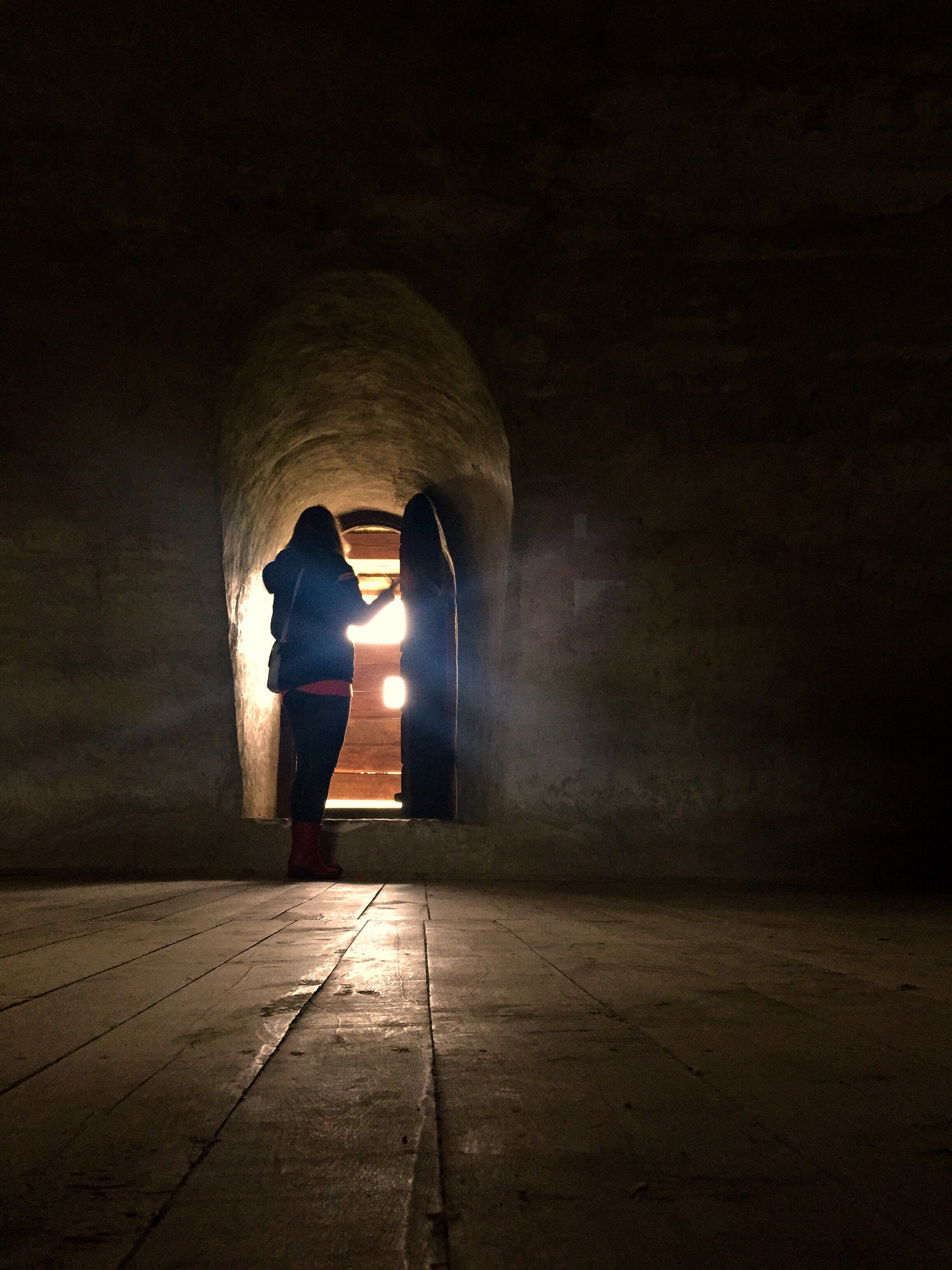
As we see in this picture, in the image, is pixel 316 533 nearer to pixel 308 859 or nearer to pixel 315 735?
pixel 315 735

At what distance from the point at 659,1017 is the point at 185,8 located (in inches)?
140

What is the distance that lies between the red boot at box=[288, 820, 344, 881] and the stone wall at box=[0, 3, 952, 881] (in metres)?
0.46

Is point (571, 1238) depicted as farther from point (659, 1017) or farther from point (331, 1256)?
point (659, 1017)

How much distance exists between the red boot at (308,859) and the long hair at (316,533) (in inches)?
54.1

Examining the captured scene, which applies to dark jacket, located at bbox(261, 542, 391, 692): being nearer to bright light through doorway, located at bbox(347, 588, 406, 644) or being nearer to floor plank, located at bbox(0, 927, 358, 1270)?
floor plank, located at bbox(0, 927, 358, 1270)

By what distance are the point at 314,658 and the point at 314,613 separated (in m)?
0.24

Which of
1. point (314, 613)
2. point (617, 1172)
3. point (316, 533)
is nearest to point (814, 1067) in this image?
point (617, 1172)

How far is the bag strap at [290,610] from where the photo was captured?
13.6 feet

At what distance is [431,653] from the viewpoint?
255 inches

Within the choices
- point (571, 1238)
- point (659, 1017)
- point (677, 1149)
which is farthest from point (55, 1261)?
point (659, 1017)

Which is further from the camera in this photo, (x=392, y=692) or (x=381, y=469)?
(x=392, y=692)

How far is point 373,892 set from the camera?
318 centimetres

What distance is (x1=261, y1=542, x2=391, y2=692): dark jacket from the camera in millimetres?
4117

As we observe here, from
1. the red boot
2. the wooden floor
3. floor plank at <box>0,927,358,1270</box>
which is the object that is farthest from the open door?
floor plank at <box>0,927,358,1270</box>
